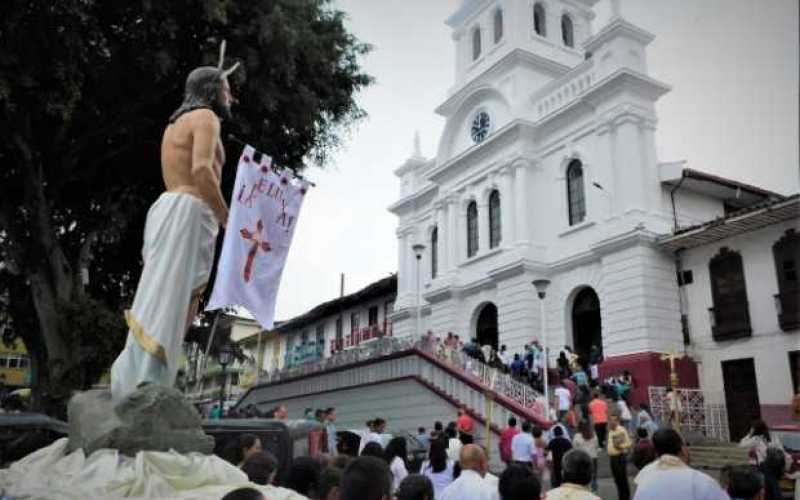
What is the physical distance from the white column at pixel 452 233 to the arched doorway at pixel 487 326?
2593 millimetres

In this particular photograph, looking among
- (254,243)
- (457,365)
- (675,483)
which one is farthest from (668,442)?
(457,365)

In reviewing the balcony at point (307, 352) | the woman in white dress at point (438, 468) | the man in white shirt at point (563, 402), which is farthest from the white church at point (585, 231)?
the woman in white dress at point (438, 468)

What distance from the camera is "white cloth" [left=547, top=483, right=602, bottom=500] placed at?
13.7 ft

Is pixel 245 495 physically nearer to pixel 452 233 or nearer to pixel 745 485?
pixel 745 485

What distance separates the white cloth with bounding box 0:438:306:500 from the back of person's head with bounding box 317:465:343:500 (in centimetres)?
17

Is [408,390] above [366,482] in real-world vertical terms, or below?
above

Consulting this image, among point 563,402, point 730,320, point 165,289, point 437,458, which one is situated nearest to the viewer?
point 165,289

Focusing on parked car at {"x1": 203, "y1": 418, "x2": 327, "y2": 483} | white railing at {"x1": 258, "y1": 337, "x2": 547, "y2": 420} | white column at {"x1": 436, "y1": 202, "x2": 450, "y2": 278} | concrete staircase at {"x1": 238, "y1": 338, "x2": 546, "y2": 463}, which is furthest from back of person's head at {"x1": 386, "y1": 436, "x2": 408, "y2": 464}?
white column at {"x1": 436, "y1": 202, "x2": 450, "y2": 278}

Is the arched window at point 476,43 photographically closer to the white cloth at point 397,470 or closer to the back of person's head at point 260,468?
the white cloth at point 397,470

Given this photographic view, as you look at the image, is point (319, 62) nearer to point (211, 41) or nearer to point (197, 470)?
point (211, 41)

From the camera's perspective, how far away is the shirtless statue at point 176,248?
4809 mm

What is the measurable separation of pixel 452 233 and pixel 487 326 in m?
4.77

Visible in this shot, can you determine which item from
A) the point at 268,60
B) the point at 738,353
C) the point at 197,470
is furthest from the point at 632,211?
the point at 197,470

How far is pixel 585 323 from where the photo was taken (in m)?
23.6
